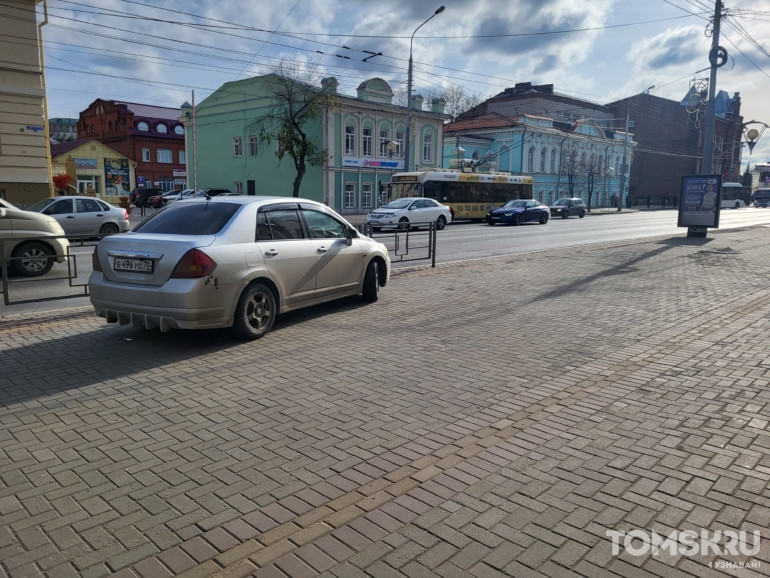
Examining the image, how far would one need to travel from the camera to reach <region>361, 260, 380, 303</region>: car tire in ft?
30.1

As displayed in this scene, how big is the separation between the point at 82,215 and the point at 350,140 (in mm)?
27357

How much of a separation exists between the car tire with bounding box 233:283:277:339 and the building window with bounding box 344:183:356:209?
37735 millimetres

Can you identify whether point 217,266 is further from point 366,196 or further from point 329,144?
point 366,196

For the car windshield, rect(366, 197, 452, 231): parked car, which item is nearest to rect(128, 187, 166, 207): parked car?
the car windshield

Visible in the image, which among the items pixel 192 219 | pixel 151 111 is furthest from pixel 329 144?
pixel 192 219

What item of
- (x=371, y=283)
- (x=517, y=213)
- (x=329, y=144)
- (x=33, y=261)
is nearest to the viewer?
(x=371, y=283)

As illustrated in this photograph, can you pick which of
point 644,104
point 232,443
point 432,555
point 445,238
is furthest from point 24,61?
point 644,104

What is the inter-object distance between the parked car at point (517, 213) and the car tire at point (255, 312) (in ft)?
94.1

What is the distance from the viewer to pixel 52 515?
3232 mm

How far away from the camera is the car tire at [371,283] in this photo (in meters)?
9.19

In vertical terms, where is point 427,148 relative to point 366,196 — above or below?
above

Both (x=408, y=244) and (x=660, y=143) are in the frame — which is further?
(x=660, y=143)

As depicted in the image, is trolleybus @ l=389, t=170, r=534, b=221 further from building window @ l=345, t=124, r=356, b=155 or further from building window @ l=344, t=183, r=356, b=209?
building window @ l=345, t=124, r=356, b=155

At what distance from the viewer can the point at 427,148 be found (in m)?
49.8
